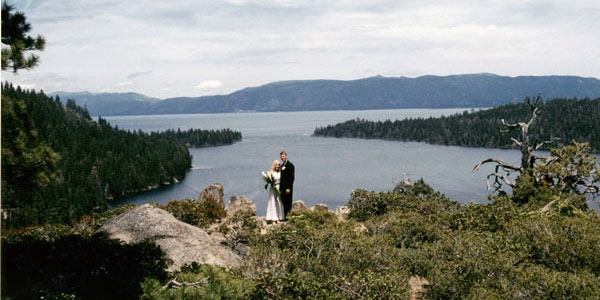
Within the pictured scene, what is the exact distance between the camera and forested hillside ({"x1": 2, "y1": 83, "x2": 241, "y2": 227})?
9562 mm

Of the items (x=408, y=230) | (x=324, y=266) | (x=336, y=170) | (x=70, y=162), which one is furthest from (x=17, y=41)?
(x=70, y=162)

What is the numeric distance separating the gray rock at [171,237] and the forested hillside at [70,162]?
2.44m

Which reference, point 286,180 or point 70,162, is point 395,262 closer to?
point 286,180

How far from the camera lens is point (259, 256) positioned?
920cm

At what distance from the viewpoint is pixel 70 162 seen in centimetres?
11925

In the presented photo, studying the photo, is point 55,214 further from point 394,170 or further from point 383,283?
point 383,283

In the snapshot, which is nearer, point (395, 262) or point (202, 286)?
point (202, 286)

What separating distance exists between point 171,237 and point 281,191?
5.81 meters

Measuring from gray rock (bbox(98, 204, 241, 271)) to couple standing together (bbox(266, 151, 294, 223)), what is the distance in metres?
4.64

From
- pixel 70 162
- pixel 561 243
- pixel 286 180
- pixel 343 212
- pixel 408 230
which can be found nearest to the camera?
pixel 561 243

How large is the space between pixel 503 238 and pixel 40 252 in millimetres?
10923

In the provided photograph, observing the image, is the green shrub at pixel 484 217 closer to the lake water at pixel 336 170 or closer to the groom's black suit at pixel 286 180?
the groom's black suit at pixel 286 180

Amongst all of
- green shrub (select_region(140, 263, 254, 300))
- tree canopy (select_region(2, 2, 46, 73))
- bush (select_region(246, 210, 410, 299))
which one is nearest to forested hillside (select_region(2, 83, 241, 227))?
tree canopy (select_region(2, 2, 46, 73))

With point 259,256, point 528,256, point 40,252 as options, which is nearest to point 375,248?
point 259,256
